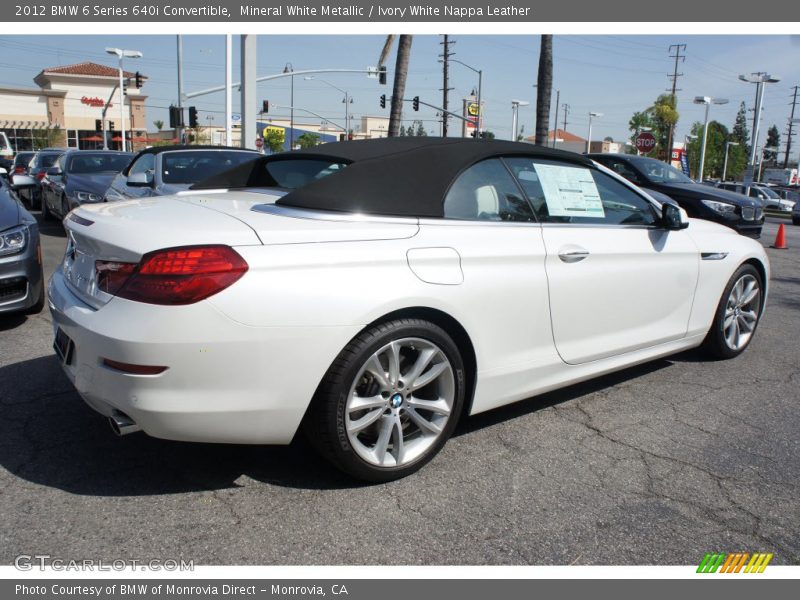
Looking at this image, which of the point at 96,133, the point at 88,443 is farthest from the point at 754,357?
the point at 96,133

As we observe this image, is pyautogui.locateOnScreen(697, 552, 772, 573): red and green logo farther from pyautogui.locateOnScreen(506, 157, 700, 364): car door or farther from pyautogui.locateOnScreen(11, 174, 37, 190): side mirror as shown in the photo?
pyautogui.locateOnScreen(11, 174, 37, 190): side mirror

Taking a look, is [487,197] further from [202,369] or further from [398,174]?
[202,369]

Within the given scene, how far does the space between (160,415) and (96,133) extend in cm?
6918

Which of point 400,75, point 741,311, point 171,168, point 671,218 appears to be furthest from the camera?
point 400,75

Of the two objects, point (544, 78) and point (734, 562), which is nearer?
point (734, 562)

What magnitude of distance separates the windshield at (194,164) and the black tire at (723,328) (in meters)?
5.11

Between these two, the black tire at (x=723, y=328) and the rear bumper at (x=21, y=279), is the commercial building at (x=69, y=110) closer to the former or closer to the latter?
the rear bumper at (x=21, y=279)

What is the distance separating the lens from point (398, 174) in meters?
3.17

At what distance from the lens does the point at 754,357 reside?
509 cm

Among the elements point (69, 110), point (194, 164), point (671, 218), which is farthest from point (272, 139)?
point (671, 218)

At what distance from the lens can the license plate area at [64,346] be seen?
2846mm

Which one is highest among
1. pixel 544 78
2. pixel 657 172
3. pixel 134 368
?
pixel 544 78

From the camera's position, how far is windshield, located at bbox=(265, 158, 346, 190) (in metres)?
3.99

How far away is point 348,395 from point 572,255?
149cm
